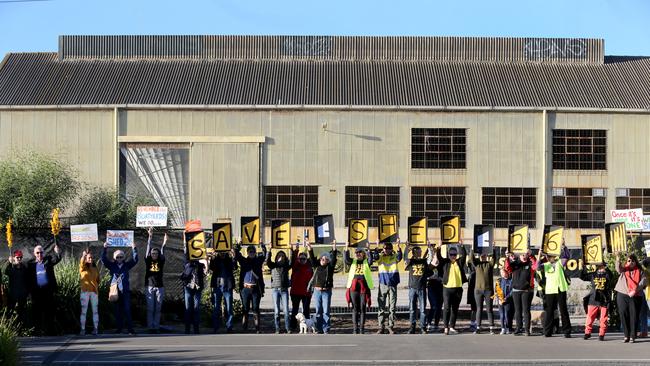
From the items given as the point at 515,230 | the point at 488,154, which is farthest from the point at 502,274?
the point at 488,154

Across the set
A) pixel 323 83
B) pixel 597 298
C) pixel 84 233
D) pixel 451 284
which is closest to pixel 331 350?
pixel 451 284

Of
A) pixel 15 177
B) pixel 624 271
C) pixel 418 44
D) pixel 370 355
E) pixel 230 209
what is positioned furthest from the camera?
pixel 418 44

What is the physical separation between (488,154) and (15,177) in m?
19.9

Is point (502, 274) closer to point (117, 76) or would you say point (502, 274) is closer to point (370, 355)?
point (370, 355)

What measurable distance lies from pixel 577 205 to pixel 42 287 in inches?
1182

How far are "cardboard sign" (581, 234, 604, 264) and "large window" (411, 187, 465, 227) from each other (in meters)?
23.6

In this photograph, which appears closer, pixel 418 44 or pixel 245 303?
pixel 245 303

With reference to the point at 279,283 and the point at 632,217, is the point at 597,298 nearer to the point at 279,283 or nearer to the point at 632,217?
the point at 279,283

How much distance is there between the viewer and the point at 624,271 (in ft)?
67.6

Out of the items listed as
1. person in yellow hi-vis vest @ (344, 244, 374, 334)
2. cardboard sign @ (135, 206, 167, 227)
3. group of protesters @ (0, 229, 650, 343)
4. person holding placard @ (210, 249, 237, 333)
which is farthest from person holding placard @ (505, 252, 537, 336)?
cardboard sign @ (135, 206, 167, 227)

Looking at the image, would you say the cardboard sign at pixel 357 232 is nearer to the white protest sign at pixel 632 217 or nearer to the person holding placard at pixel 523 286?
the person holding placard at pixel 523 286

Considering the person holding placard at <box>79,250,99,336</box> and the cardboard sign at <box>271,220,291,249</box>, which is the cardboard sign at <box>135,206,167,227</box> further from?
the person holding placard at <box>79,250,99,336</box>

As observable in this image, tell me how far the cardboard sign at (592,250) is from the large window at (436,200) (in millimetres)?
23604

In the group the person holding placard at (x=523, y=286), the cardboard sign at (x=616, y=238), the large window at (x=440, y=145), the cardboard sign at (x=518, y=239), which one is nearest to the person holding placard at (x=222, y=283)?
the person holding placard at (x=523, y=286)
